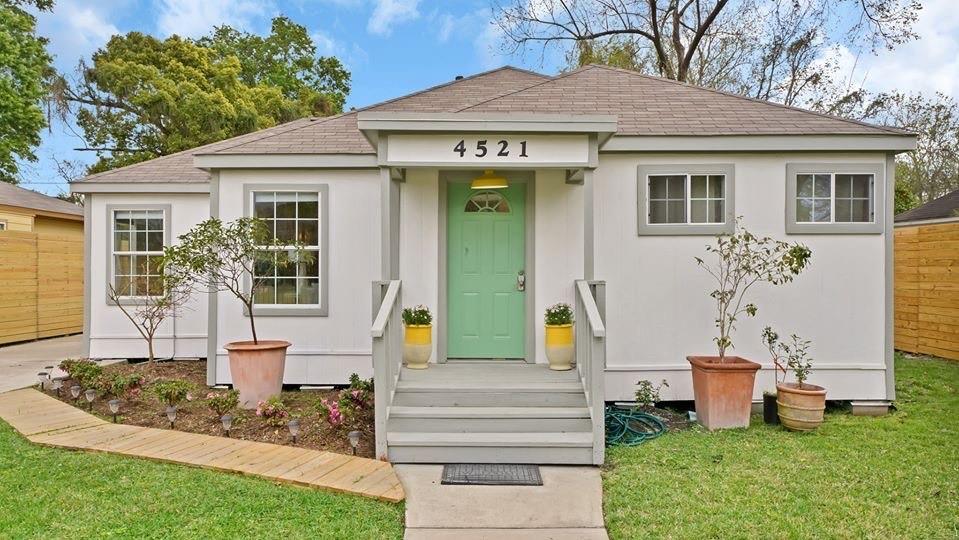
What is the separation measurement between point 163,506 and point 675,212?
4.95 meters

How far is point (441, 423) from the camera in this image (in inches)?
162

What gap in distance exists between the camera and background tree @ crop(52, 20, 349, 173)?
15.5 metres

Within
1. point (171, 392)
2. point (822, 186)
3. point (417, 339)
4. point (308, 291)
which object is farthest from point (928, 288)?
point (171, 392)

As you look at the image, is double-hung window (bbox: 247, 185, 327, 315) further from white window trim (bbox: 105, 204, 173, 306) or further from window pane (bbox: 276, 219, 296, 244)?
white window trim (bbox: 105, 204, 173, 306)

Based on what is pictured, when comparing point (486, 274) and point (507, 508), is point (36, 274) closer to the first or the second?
point (486, 274)

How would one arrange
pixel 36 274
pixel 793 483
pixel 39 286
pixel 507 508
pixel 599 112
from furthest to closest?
1. pixel 39 286
2. pixel 36 274
3. pixel 599 112
4. pixel 793 483
5. pixel 507 508

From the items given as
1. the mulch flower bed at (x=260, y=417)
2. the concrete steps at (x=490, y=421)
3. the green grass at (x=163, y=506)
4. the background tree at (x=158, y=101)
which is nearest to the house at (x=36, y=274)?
the mulch flower bed at (x=260, y=417)

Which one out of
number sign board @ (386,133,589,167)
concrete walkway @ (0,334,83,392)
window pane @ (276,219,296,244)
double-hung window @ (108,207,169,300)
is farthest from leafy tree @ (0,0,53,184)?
number sign board @ (386,133,589,167)

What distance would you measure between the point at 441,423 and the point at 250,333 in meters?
2.89

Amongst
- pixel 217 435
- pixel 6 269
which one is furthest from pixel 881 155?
pixel 6 269

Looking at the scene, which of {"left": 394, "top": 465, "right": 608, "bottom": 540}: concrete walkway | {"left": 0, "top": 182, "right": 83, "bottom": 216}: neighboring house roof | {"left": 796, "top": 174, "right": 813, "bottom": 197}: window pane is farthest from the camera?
Answer: {"left": 0, "top": 182, "right": 83, "bottom": 216}: neighboring house roof

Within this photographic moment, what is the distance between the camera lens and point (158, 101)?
50.3 ft

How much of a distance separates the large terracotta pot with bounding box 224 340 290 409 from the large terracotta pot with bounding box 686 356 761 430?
4018 mm

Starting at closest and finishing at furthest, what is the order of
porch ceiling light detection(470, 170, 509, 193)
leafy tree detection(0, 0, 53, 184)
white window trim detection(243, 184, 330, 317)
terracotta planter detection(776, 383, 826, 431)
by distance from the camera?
terracotta planter detection(776, 383, 826, 431) < porch ceiling light detection(470, 170, 509, 193) < white window trim detection(243, 184, 330, 317) < leafy tree detection(0, 0, 53, 184)
